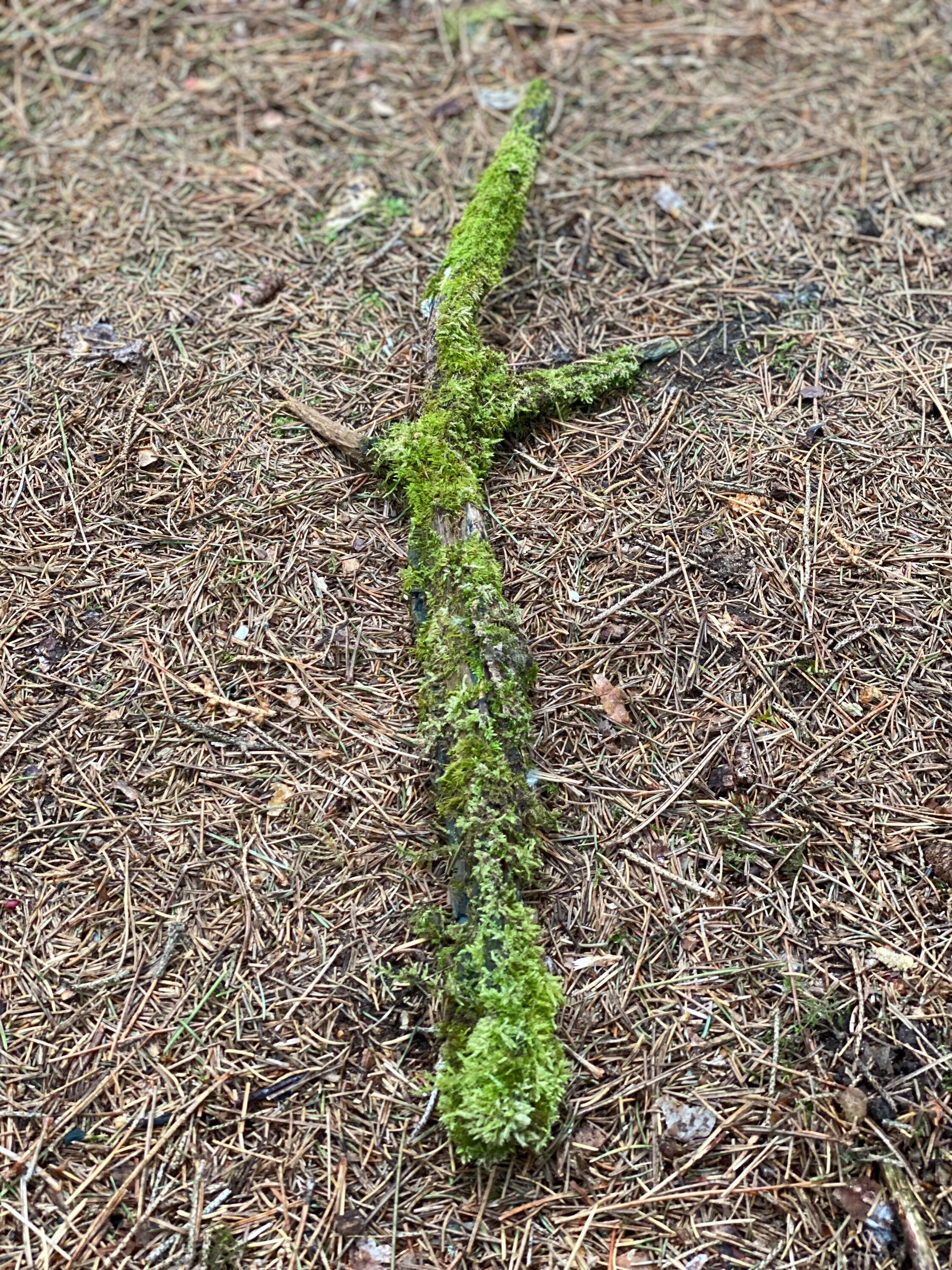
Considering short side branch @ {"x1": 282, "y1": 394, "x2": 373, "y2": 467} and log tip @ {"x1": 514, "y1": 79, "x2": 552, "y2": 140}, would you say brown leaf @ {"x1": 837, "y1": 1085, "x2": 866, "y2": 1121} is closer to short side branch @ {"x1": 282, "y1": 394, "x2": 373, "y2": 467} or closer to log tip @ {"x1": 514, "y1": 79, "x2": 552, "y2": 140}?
short side branch @ {"x1": 282, "y1": 394, "x2": 373, "y2": 467}

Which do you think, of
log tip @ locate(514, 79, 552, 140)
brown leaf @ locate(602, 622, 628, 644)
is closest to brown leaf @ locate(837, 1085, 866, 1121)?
brown leaf @ locate(602, 622, 628, 644)

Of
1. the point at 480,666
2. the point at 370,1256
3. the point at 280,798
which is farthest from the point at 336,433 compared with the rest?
the point at 370,1256

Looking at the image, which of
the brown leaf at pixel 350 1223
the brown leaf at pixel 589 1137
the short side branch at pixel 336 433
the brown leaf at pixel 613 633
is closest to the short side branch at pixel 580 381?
the short side branch at pixel 336 433

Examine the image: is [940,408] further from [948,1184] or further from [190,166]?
[190,166]

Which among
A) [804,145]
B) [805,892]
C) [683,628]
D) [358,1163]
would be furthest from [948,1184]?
[804,145]

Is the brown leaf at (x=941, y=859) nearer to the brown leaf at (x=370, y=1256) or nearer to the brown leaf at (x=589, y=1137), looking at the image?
the brown leaf at (x=589, y=1137)
